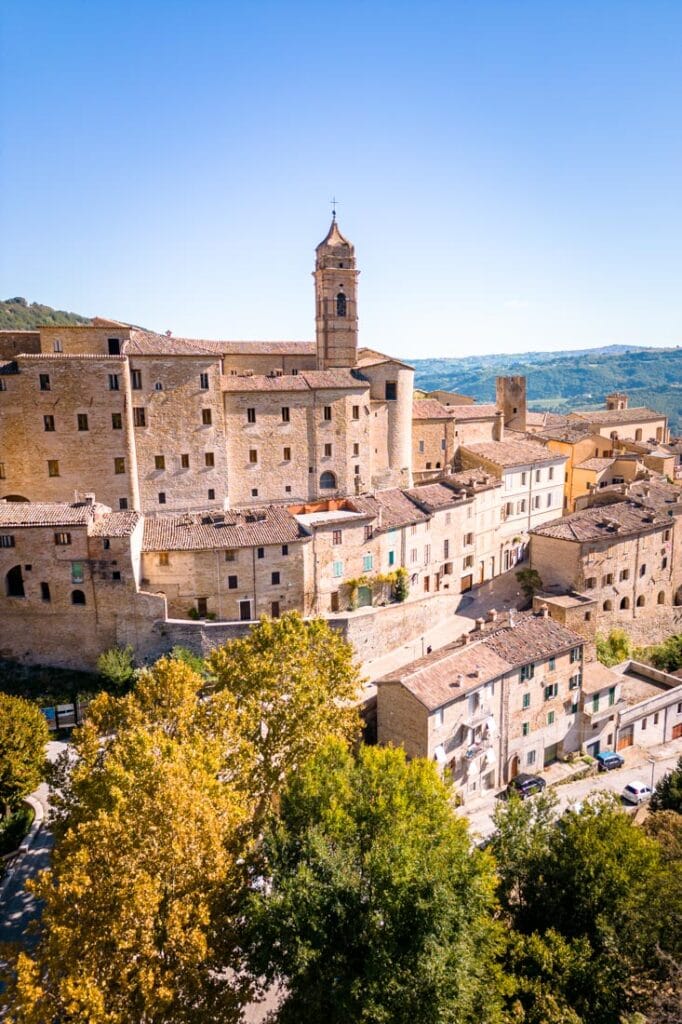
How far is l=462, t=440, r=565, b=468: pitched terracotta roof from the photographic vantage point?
177 feet

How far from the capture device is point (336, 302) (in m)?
51.6

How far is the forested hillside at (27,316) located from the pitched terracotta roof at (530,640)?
281ft

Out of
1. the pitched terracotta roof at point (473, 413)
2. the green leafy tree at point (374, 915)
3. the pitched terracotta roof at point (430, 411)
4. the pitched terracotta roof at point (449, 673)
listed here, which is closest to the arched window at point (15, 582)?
the pitched terracotta roof at point (449, 673)

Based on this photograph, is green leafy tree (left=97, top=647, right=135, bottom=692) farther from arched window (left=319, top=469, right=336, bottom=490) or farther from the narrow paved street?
arched window (left=319, top=469, right=336, bottom=490)

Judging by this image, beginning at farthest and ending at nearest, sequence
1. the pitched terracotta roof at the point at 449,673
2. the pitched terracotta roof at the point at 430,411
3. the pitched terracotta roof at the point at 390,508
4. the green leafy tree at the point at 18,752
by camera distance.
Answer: the pitched terracotta roof at the point at 430,411 → the pitched terracotta roof at the point at 390,508 → the pitched terracotta roof at the point at 449,673 → the green leafy tree at the point at 18,752

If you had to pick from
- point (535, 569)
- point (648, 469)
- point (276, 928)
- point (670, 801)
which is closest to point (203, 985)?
point (276, 928)

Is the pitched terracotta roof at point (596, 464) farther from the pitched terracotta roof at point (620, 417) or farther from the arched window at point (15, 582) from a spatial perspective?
the arched window at point (15, 582)

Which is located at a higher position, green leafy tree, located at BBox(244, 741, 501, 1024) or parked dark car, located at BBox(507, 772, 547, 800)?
green leafy tree, located at BBox(244, 741, 501, 1024)

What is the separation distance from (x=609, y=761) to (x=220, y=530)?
23.8 meters

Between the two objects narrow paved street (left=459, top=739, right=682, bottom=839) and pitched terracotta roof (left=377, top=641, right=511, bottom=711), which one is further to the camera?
narrow paved street (left=459, top=739, right=682, bottom=839)

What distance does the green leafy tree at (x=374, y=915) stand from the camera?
1722cm

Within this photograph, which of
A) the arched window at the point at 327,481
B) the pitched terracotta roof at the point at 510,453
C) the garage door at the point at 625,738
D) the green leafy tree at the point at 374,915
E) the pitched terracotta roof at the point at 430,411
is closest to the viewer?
the green leafy tree at the point at 374,915

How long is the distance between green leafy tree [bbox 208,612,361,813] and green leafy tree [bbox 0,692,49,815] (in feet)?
24.7

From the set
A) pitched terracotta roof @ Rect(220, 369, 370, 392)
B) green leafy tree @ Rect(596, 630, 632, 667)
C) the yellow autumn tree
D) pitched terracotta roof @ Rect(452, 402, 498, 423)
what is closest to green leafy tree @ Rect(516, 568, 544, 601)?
green leafy tree @ Rect(596, 630, 632, 667)
